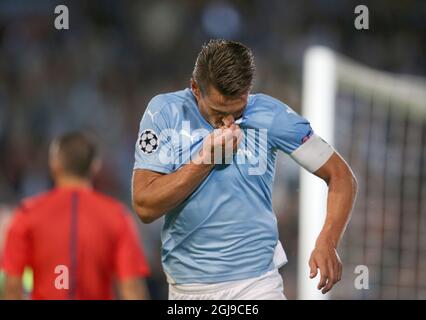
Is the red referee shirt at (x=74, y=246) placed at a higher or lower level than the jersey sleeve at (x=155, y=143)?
lower

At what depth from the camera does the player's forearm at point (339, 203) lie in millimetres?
3600

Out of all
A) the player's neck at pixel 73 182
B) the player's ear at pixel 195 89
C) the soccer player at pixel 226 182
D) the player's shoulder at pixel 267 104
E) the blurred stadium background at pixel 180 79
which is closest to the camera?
the soccer player at pixel 226 182

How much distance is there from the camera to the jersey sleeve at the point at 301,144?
12.2 feet

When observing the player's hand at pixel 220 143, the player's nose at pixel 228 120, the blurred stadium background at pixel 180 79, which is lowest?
the player's hand at pixel 220 143

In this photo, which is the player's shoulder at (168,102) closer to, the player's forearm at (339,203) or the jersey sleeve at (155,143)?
the jersey sleeve at (155,143)

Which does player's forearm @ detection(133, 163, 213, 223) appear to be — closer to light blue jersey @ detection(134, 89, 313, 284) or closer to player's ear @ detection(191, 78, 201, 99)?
light blue jersey @ detection(134, 89, 313, 284)

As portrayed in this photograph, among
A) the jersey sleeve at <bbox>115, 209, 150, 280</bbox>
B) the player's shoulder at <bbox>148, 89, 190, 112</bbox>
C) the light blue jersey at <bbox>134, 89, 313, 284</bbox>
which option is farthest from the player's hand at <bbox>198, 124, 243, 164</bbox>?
the jersey sleeve at <bbox>115, 209, 150, 280</bbox>

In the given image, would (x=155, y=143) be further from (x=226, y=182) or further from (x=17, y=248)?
(x=17, y=248)

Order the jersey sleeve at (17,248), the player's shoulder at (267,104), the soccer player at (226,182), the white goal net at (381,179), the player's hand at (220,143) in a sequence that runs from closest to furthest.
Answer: the player's hand at (220,143) < the soccer player at (226,182) < the player's shoulder at (267,104) < the jersey sleeve at (17,248) < the white goal net at (381,179)

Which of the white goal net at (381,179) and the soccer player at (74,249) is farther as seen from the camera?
the white goal net at (381,179)

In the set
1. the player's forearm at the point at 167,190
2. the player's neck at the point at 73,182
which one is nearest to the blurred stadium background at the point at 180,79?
the player's neck at the point at 73,182

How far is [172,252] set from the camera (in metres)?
3.65

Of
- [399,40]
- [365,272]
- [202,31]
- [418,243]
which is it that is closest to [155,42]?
[202,31]

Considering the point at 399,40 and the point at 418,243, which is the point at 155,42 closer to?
the point at 399,40
